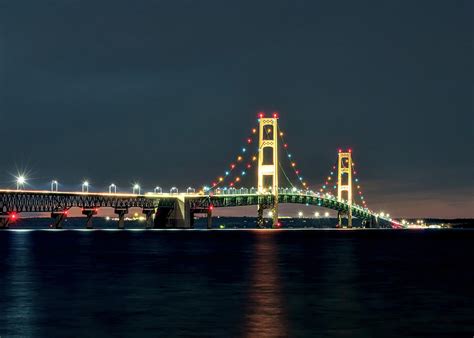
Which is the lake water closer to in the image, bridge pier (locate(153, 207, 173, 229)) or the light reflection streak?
the light reflection streak

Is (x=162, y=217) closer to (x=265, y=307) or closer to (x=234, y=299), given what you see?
(x=234, y=299)

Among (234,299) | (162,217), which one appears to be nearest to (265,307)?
(234,299)

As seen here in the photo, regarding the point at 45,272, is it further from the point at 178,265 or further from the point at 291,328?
the point at 291,328

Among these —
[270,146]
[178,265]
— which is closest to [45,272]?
[178,265]

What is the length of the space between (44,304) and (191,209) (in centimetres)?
13609

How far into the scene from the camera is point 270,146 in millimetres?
165625

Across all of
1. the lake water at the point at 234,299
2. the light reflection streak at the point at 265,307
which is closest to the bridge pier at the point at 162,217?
the lake water at the point at 234,299

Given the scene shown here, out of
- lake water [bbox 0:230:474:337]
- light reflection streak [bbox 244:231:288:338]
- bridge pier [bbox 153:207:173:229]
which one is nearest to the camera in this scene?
light reflection streak [bbox 244:231:288:338]

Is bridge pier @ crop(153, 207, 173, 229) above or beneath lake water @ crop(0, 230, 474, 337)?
above

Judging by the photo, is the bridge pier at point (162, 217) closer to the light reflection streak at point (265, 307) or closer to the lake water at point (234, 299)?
the lake water at point (234, 299)

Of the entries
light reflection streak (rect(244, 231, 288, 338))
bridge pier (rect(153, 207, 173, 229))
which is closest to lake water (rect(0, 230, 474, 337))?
light reflection streak (rect(244, 231, 288, 338))

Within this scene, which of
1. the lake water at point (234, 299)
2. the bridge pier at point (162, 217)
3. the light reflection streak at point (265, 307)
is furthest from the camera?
the bridge pier at point (162, 217)

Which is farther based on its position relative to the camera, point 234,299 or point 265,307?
point 234,299

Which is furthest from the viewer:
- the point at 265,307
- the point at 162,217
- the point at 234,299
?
the point at 162,217
